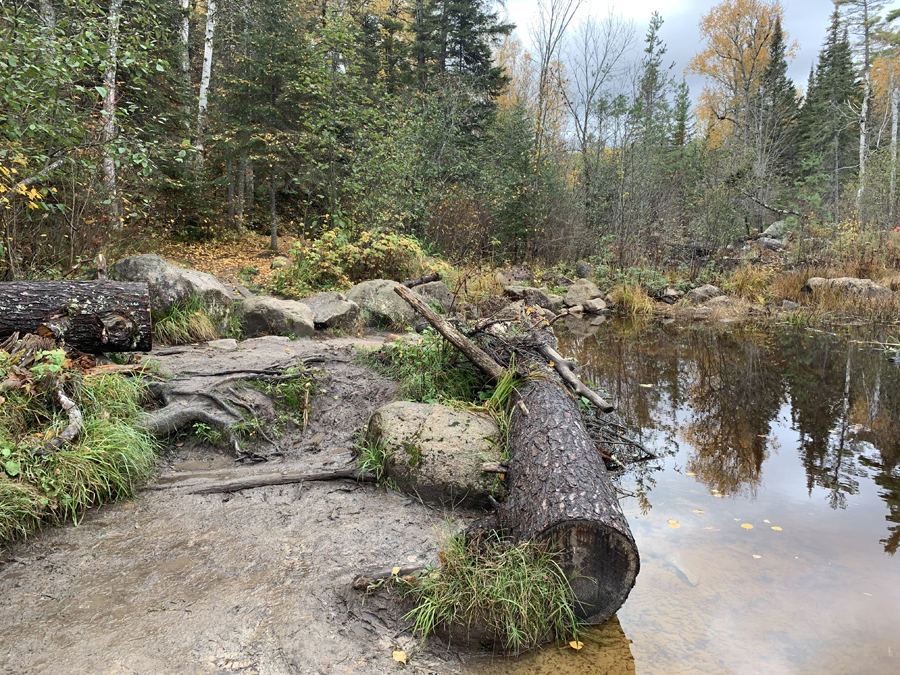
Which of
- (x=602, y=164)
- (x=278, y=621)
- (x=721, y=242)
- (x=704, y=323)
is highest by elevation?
(x=602, y=164)

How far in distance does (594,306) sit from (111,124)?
452 inches

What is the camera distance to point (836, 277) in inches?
510

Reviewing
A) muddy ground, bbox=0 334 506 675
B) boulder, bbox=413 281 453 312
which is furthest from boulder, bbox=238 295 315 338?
muddy ground, bbox=0 334 506 675

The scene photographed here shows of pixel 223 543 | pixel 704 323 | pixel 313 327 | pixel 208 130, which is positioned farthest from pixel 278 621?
pixel 208 130

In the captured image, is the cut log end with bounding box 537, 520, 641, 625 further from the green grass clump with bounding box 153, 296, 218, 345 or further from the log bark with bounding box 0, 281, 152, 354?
the green grass clump with bounding box 153, 296, 218, 345

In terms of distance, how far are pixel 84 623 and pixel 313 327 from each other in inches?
214

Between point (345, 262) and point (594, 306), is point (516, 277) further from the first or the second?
point (345, 262)

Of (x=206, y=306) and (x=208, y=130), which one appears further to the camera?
(x=208, y=130)

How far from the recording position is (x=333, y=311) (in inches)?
320

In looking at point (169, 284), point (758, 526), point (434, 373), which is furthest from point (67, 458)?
point (758, 526)

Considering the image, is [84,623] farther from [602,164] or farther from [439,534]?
[602,164]

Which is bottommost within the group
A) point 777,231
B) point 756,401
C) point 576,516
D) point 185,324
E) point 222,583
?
point 222,583

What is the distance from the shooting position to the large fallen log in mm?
2627

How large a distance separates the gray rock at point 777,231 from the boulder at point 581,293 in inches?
398
